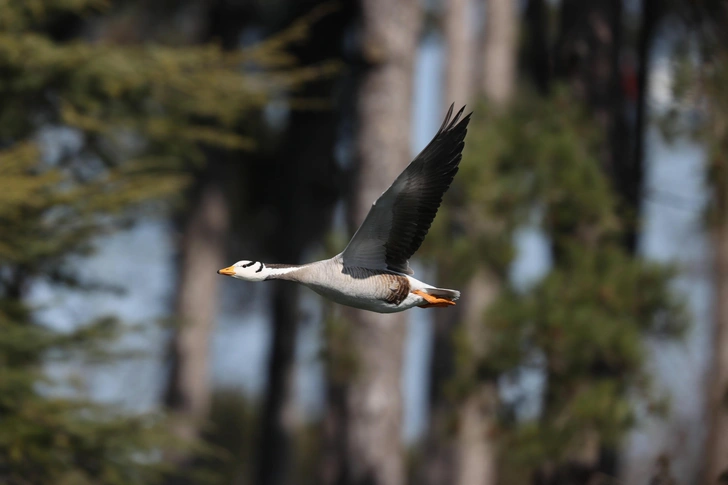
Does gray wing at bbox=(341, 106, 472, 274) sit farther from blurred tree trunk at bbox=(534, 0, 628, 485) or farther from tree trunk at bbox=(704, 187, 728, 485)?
tree trunk at bbox=(704, 187, 728, 485)

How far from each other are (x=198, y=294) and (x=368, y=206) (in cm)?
584

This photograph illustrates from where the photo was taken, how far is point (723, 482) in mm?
4422

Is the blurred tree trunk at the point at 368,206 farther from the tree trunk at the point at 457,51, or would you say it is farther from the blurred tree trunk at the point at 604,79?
the tree trunk at the point at 457,51

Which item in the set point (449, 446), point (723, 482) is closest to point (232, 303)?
point (449, 446)

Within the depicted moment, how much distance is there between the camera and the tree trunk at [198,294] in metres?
12.4

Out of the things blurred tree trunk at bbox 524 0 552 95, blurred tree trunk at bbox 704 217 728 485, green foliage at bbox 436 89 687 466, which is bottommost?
blurred tree trunk at bbox 704 217 728 485

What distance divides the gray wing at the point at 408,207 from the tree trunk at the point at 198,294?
349 inches

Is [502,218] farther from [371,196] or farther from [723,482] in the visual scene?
[723,482]

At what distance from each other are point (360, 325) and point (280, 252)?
5.39m

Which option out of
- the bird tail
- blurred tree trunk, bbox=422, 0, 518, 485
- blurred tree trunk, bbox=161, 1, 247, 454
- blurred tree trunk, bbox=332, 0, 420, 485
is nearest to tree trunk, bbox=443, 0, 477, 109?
blurred tree trunk, bbox=422, 0, 518, 485

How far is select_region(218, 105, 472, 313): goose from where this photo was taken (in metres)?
3.21

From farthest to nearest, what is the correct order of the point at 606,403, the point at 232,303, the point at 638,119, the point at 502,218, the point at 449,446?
the point at 232,303 → the point at 449,446 → the point at 638,119 → the point at 502,218 → the point at 606,403

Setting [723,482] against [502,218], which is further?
[502,218]

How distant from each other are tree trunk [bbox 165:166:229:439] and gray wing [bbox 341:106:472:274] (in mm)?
8875
